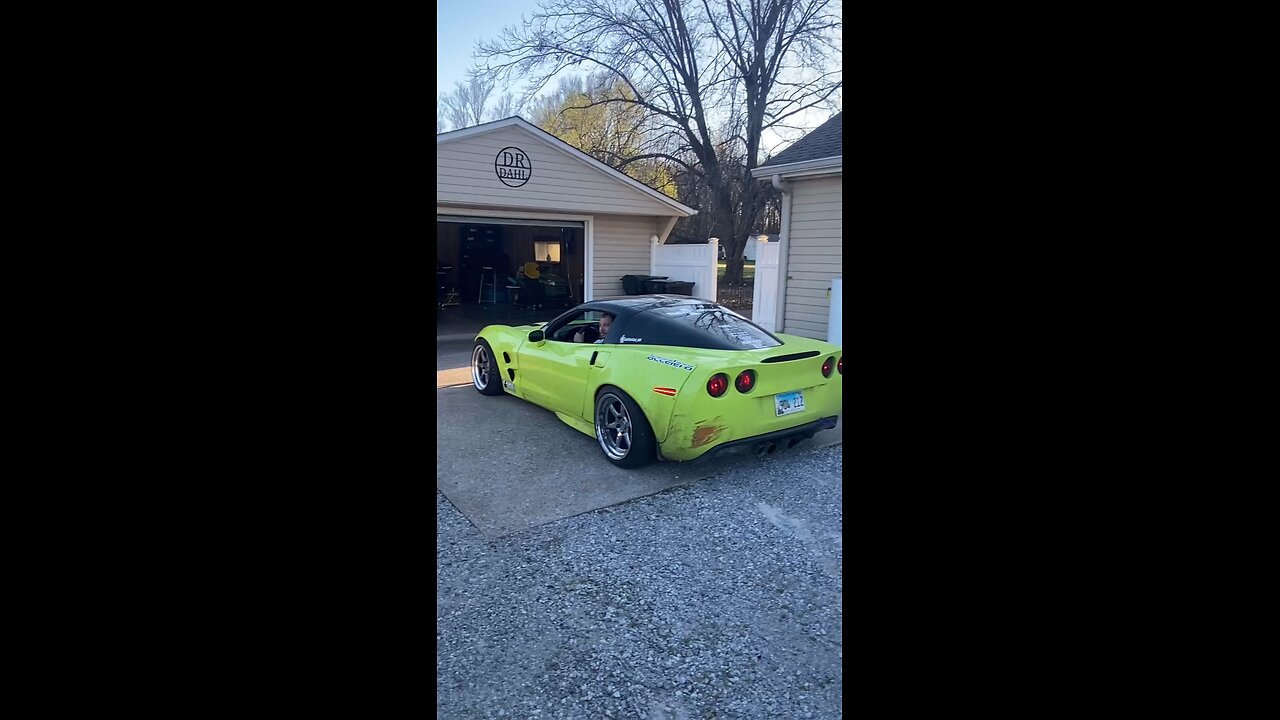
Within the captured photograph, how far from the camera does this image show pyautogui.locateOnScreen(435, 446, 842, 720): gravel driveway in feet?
6.56

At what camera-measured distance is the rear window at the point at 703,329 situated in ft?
13.4

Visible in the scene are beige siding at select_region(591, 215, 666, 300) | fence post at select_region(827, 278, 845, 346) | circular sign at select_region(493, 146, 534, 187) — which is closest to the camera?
fence post at select_region(827, 278, 845, 346)

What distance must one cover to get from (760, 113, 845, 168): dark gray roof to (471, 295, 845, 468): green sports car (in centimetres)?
443

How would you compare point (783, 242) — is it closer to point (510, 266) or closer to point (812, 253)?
point (812, 253)

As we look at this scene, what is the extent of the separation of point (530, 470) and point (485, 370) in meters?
2.09

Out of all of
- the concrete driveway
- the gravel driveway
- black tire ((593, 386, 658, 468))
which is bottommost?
the gravel driveway

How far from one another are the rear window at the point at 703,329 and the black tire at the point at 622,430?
452 mm

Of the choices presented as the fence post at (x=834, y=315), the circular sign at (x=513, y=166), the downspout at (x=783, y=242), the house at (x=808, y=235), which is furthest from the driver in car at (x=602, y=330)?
the circular sign at (x=513, y=166)

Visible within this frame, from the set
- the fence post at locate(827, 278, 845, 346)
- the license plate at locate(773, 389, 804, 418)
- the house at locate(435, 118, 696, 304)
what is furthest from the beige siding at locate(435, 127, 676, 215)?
the license plate at locate(773, 389, 804, 418)


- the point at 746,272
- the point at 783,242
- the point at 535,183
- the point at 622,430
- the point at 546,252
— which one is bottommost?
the point at 622,430

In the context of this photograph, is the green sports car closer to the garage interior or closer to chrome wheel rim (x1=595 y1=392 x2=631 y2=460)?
chrome wheel rim (x1=595 y1=392 x2=631 y2=460)

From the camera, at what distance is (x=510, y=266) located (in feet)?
56.9

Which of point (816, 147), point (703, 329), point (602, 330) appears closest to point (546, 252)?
point (816, 147)
